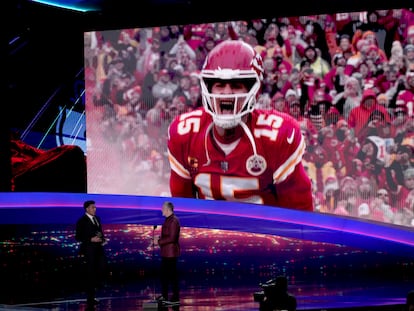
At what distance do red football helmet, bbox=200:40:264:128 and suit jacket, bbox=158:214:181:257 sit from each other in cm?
205

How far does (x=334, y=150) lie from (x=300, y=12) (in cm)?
147

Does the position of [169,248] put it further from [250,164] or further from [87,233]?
[250,164]

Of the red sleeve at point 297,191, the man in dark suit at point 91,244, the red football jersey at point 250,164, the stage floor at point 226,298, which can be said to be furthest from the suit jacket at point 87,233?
the red sleeve at point 297,191

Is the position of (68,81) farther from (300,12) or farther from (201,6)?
(300,12)

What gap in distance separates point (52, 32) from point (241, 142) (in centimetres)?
287

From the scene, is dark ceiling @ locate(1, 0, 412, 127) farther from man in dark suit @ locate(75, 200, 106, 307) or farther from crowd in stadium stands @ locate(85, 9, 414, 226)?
man in dark suit @ locate(75, 200, 106, 307)

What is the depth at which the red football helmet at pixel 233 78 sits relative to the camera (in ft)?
30.3

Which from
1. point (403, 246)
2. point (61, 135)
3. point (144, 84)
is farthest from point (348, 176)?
point (61, 135)

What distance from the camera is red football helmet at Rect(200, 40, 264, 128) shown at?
364 inches

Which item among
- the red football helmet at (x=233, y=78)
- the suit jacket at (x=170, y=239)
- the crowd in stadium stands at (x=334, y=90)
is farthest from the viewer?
the red football helmet at (x=233, y=78)

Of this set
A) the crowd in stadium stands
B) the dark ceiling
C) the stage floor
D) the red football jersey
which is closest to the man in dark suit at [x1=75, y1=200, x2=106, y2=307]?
the stage floor

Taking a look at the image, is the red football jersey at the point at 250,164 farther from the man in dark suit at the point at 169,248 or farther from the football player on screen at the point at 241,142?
the man in dark suit at the point at 169,248

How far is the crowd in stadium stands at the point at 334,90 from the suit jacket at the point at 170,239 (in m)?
2.20

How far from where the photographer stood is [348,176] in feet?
30.0
